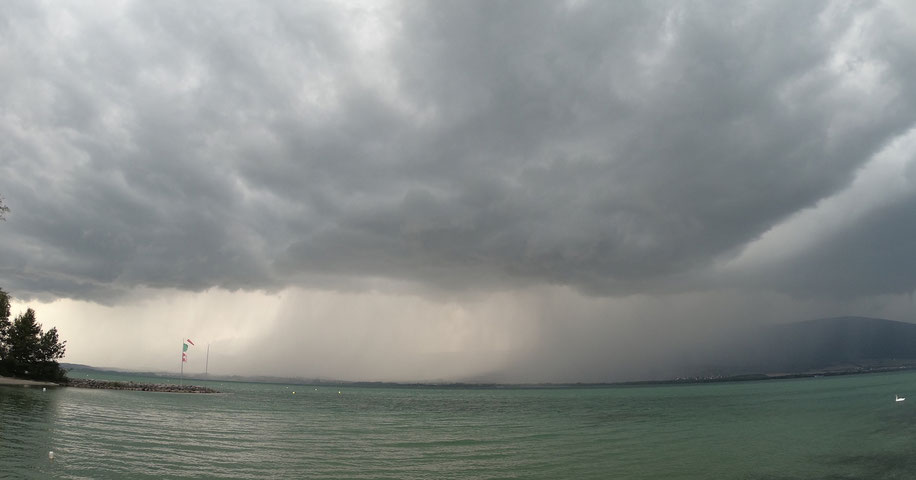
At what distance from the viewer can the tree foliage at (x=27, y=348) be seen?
343 ft

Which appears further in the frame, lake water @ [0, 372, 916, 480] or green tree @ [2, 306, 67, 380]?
green tree @ [2, 306, 67, 380]

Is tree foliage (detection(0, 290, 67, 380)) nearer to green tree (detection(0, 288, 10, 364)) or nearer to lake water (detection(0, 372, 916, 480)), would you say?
green tree (detection(0, 288, 10, 364))

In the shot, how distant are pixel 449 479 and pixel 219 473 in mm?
13593

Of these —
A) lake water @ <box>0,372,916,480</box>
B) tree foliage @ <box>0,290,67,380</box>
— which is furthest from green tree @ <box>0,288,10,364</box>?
lake water @ <box>0,372,916,480</box>

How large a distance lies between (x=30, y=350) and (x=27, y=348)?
963mm

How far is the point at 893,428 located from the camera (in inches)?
2175

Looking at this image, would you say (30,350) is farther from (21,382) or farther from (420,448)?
(420,448)

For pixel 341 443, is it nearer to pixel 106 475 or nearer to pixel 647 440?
pixel 106 475

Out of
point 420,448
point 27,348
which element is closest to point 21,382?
point 27,348

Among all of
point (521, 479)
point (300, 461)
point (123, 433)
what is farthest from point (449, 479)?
point (123, 433)

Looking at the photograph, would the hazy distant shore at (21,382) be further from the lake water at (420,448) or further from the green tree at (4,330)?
the lake water at (420,448)

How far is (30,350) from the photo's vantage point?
107750 millimetres

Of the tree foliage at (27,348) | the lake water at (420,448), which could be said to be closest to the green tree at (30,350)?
the tree foliage at (27,348)

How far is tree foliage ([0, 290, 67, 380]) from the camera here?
104494 mm
